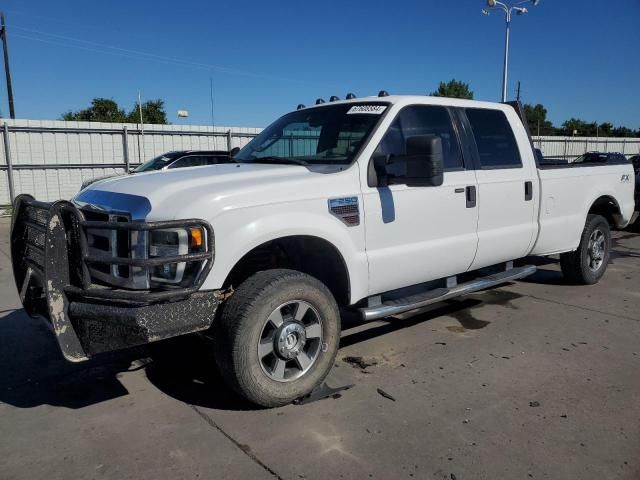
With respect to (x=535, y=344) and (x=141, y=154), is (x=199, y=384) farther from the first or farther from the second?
(x=141, y=154)

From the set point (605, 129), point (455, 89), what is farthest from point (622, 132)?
point (455, 89)

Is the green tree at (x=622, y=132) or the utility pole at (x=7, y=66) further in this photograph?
the green tree at (x=622, y=132)

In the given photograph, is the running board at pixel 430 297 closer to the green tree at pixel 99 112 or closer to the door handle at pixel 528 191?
the door handle at pixel 528 191

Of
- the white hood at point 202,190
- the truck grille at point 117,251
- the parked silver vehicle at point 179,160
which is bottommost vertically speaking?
the truck grille at point 117,251

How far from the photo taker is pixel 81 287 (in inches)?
127

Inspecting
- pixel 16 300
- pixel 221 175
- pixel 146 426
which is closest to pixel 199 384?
pixel 146 426

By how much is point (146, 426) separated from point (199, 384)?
0.66 meters

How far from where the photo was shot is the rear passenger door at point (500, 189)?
4887mm

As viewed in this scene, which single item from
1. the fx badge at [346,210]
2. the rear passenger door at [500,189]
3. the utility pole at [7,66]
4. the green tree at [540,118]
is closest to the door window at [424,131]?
the rear passenger door at [500,189]

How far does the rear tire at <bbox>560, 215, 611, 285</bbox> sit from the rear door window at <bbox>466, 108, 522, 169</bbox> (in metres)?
1.68

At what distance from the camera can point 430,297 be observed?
446 centimetres

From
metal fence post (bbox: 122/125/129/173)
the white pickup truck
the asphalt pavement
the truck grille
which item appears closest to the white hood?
the white pickup truck

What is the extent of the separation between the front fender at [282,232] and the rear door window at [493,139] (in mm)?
1750

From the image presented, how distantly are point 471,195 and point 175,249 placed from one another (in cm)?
268
